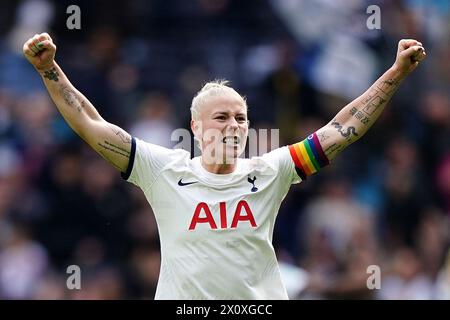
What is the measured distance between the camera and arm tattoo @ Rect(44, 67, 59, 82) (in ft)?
22.4

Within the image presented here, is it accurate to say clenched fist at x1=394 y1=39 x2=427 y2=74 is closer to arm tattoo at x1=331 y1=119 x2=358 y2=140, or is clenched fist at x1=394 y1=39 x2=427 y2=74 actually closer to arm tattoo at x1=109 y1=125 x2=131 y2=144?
arm tattoo at x1=331 y1=119 x2=358 y2=140

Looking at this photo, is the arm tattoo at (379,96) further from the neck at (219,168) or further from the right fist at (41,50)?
the right fist at (41,50)

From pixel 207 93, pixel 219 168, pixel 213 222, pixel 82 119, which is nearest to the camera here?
pixel 213 222

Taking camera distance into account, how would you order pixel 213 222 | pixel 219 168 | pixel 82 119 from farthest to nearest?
1. pixel 219 168
2. pixel 82 119
3. pixel 213 222

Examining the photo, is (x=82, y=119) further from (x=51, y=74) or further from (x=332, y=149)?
(x=332, y=149)

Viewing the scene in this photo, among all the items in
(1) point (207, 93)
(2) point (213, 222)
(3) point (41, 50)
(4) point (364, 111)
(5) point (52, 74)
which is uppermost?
(3) point (41, 50)

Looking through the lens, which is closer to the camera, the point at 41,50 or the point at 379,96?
the point at 41,50

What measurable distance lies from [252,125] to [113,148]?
6.00 meters

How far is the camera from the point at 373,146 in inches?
532

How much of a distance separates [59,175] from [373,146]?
389 centimetres

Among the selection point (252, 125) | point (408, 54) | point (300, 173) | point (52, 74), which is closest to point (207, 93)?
point (300, 173)

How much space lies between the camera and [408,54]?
22.6 ft

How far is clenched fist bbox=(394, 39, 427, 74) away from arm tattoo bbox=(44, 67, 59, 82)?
7.13ft

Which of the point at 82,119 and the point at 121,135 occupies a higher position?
the point at 82,119
